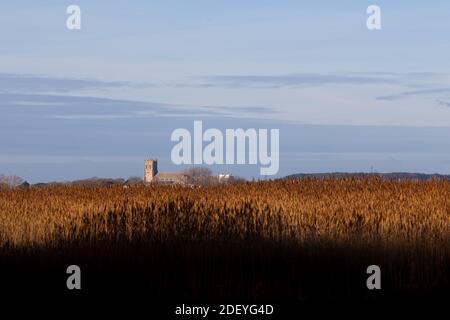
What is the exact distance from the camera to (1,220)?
23.2 m

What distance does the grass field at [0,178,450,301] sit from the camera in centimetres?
1466

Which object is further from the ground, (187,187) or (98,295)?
(187,187)

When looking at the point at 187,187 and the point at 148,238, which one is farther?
the point at 187,187

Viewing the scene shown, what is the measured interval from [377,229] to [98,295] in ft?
26.5

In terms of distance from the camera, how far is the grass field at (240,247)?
14.7m

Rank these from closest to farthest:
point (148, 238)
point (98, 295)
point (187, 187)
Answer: point (98, 295) < point (148, 238) < point (187, 187)

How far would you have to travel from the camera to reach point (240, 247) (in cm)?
1741

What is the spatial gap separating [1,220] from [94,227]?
3877 mm

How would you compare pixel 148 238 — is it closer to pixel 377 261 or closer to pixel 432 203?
pixel 377 261

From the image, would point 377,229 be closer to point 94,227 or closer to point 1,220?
point 94,227

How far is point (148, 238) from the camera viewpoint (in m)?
19.3
